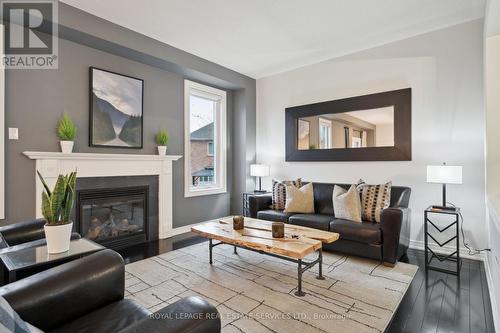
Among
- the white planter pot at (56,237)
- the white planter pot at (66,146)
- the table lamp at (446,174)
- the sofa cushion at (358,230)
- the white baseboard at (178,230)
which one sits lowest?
the white baseboard at (178,230)

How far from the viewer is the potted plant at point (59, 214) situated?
156 centimetres

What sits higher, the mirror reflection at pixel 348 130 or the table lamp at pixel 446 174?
the mirror reflection at pixel 348 130

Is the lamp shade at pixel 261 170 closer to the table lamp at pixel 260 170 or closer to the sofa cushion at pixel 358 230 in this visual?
the table lamp at pixel 260 170

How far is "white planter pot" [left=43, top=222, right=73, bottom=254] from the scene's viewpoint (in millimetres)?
1556

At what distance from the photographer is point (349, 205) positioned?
10.3 ft

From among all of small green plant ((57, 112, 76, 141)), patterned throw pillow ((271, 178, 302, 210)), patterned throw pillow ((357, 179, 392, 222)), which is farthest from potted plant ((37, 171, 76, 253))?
patterned throw pillow ((357, 179, 392, 222))

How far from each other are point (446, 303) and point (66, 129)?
406 centimetres

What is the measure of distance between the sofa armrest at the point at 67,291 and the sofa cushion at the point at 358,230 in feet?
7.76

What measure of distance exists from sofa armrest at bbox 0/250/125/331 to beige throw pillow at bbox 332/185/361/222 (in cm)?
255

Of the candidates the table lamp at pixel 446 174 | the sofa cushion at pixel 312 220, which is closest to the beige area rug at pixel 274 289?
the sofa cushion at pixel 312 220

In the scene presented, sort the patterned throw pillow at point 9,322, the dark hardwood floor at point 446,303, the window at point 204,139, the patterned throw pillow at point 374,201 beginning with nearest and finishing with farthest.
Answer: the patterned throw pillow at point 9,322 → the dark hardwood floor at point 446,303 → the patterned throw pillow at point 374,201 → the window at point 204,139

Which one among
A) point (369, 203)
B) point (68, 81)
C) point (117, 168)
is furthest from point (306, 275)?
point (68, 81)

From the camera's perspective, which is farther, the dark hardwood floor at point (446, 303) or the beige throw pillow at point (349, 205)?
the beige throw pillow at point (349, 205)

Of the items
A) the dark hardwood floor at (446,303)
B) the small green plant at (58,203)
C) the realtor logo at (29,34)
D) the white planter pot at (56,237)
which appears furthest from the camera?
the realtor logo at (29,34)
